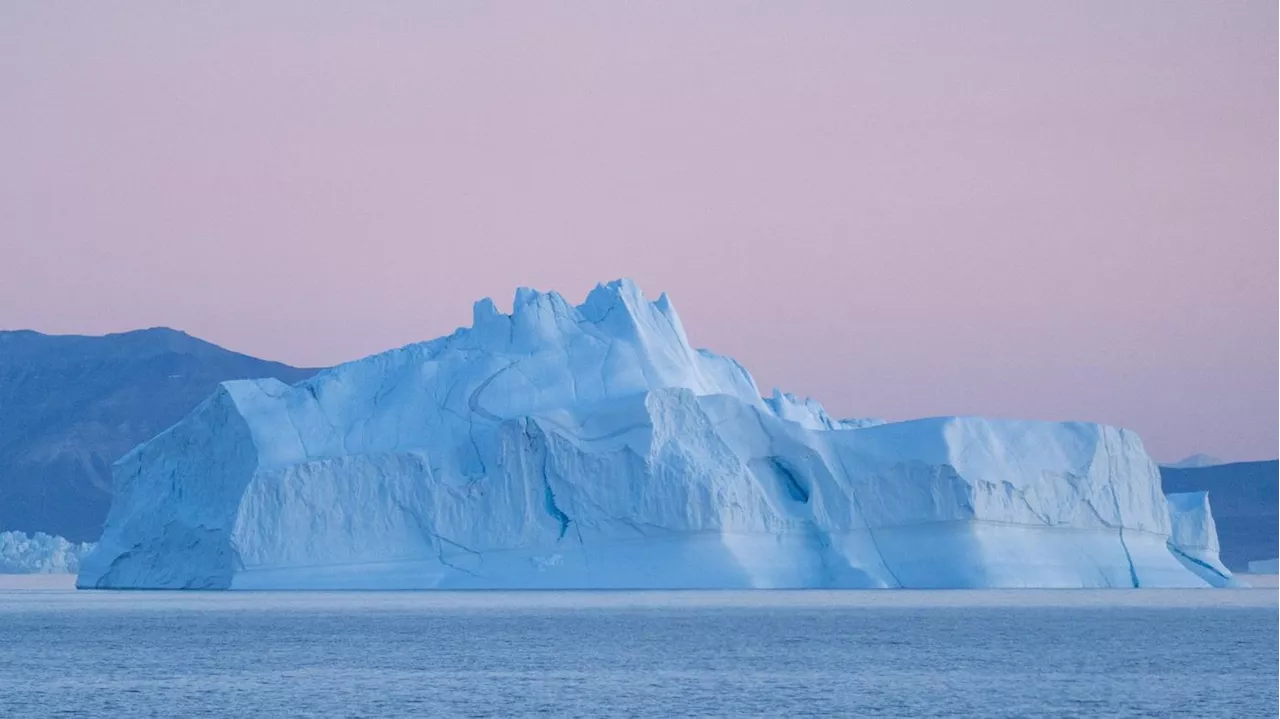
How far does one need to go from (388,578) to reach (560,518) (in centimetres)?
267

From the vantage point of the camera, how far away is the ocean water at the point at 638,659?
15977mm

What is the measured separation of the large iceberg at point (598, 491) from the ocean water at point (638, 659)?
764 mm

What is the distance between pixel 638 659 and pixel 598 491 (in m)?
7.74

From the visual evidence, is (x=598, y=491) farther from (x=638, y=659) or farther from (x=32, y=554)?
(x=32, y=554)

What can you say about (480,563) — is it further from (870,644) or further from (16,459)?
(16,459)

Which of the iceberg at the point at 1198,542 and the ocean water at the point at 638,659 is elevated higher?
the iceberg at the point at 1198,542

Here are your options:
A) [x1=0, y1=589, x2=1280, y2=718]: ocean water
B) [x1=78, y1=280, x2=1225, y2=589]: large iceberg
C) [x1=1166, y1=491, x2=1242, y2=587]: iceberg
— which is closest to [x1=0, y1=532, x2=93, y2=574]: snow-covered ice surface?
[x1=0, y1=589, x2=1280, y2=718]: ocean water

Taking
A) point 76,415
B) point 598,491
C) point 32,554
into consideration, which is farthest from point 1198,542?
point 76,415

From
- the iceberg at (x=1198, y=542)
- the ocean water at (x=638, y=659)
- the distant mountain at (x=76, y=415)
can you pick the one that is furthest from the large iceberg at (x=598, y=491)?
the distant mountain at (x=76, y=415)

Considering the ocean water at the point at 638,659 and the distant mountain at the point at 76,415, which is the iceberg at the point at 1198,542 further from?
the distant mountain at the point at 76,415

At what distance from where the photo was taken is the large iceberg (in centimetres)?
2819

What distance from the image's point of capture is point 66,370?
90.6 meters

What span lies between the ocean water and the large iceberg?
0.76 m

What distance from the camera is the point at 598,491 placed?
92.3ft
